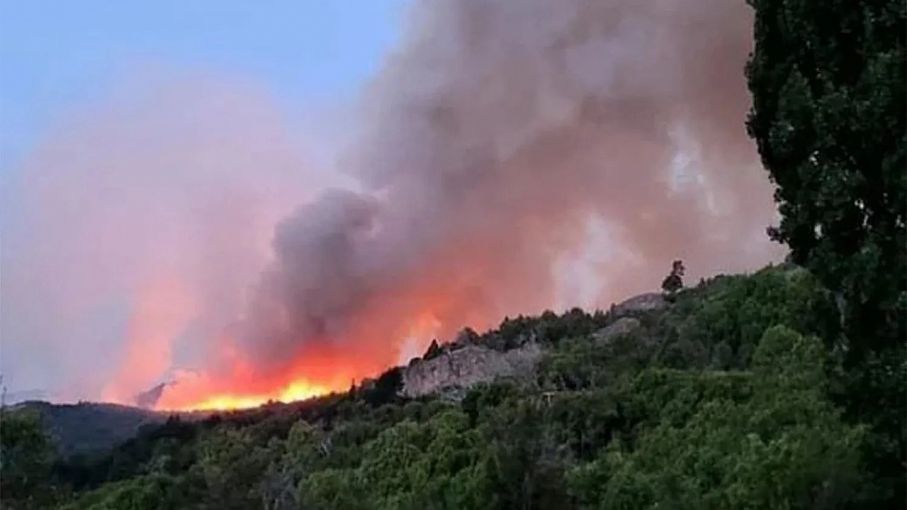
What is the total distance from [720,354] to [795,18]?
4220cm

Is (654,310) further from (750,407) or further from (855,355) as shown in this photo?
(855,355)

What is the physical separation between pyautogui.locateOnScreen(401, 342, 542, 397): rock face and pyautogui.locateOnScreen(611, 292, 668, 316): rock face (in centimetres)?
738

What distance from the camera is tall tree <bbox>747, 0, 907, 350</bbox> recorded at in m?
11.8

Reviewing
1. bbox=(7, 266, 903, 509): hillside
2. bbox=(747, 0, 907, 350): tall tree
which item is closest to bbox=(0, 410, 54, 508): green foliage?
bbox=(7, 266, 903, 509): hillside

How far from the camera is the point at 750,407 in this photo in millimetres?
30141

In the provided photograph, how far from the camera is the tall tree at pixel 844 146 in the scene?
11.8 metres

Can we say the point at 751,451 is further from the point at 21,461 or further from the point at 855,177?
the point at 21,461

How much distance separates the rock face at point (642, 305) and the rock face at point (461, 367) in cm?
738

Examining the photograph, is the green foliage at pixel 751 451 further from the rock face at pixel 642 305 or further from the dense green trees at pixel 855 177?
the rock face at pixel 642 305

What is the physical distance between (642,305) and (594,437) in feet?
162

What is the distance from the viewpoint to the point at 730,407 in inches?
1288

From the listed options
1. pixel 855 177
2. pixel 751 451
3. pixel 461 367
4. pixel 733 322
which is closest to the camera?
pixel 855 177

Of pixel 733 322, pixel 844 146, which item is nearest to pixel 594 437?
pixel 733 322

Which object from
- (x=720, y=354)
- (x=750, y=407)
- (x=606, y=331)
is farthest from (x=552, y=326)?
(x=750, y=407)
